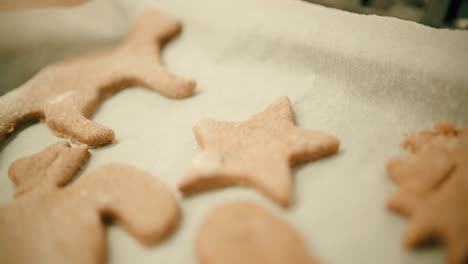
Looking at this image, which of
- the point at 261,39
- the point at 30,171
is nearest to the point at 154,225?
the point at 30,171

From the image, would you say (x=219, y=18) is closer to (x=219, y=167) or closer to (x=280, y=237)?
(x=219, y=167)

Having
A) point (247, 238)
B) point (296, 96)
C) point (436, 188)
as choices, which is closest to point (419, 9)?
point (296, 96)

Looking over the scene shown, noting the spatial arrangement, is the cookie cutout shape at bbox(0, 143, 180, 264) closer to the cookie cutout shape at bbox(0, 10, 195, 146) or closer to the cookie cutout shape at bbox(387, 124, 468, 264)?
the cookie cutout shape at bbox(0, 10, 195, 146)

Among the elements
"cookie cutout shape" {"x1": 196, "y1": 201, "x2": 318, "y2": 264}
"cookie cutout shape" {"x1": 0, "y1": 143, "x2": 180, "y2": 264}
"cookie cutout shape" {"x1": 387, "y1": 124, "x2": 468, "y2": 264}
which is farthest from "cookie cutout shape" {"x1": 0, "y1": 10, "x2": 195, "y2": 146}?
"cookie cutout shape" {"x1": 387, "y1": 124, "x2": 468, "y2": 264}

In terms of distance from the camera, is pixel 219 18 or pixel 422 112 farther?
pixel 219 18

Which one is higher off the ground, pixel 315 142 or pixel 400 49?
pixel 400 49

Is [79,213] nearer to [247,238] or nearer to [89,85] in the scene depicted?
[247,238]

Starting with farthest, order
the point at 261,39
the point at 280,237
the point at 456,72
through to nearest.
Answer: the point at 261,39, the point at 456,72, the point at 280,237
